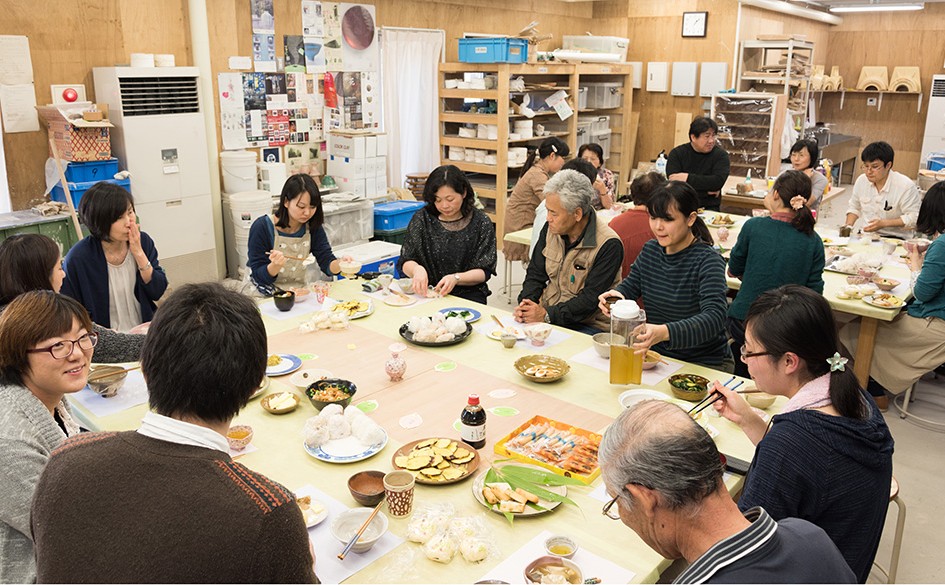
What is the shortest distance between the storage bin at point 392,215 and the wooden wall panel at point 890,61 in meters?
9.48

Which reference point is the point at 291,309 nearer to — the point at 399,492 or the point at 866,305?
the point at 399,492

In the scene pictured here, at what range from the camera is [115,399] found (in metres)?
2.56

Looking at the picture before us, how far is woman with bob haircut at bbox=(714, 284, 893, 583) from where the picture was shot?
5.89 ft

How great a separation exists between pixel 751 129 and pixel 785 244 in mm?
5096

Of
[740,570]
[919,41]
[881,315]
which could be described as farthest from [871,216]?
[919,41]

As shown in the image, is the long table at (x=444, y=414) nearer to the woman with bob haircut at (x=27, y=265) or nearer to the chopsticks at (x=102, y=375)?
the chopsticks at (x=102, y=375)

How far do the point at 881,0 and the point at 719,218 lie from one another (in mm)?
4522

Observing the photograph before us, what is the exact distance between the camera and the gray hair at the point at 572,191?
11.1ft

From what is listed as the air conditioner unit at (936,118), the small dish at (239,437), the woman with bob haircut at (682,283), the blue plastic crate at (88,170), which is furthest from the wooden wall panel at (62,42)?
the air conditioner unit at (936,118)

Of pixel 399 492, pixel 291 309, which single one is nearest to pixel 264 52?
pixel 291 309

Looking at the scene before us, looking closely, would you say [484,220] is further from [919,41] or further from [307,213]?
[919,41]

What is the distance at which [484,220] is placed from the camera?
4023 mm

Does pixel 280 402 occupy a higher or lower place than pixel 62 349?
lower

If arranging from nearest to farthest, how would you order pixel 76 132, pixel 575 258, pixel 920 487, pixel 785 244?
pixel 575 258, pixel 920 487, pixel 785 244, pixel 76 132
